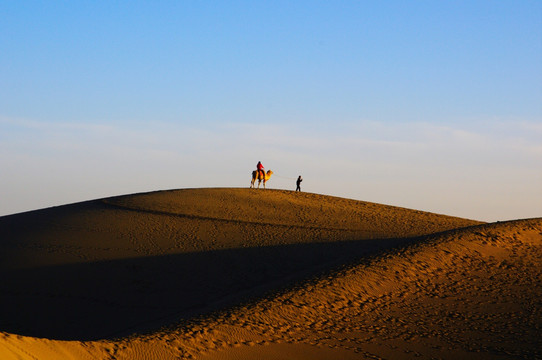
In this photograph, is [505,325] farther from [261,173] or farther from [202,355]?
[261,173]

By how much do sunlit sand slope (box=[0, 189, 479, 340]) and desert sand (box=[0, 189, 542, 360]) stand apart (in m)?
0.09

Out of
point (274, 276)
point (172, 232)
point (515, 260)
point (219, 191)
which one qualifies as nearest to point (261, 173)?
point (219, 191)

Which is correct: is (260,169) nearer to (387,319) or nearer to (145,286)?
(145,286)

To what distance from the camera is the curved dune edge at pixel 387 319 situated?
608 inches

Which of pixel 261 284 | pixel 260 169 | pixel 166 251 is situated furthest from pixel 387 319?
pixel 260 169

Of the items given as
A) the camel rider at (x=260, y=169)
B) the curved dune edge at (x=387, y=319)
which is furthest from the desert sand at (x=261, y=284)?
the camel rider at (x=260, y=169)

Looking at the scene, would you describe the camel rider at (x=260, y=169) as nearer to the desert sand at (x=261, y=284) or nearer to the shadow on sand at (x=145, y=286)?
the desert sand at (x=261, y=284)

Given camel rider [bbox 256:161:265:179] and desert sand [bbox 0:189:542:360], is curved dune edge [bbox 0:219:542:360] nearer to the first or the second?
desert sand [bbox 0:189:542:360]

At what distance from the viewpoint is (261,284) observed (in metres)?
23.6

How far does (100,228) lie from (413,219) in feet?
54.3

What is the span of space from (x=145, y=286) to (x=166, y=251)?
3709mm

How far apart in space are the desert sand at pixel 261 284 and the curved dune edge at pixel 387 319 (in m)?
0.05

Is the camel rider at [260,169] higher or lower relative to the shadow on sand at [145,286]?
higher

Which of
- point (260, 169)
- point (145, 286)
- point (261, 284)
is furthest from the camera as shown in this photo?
point (260, 169)
